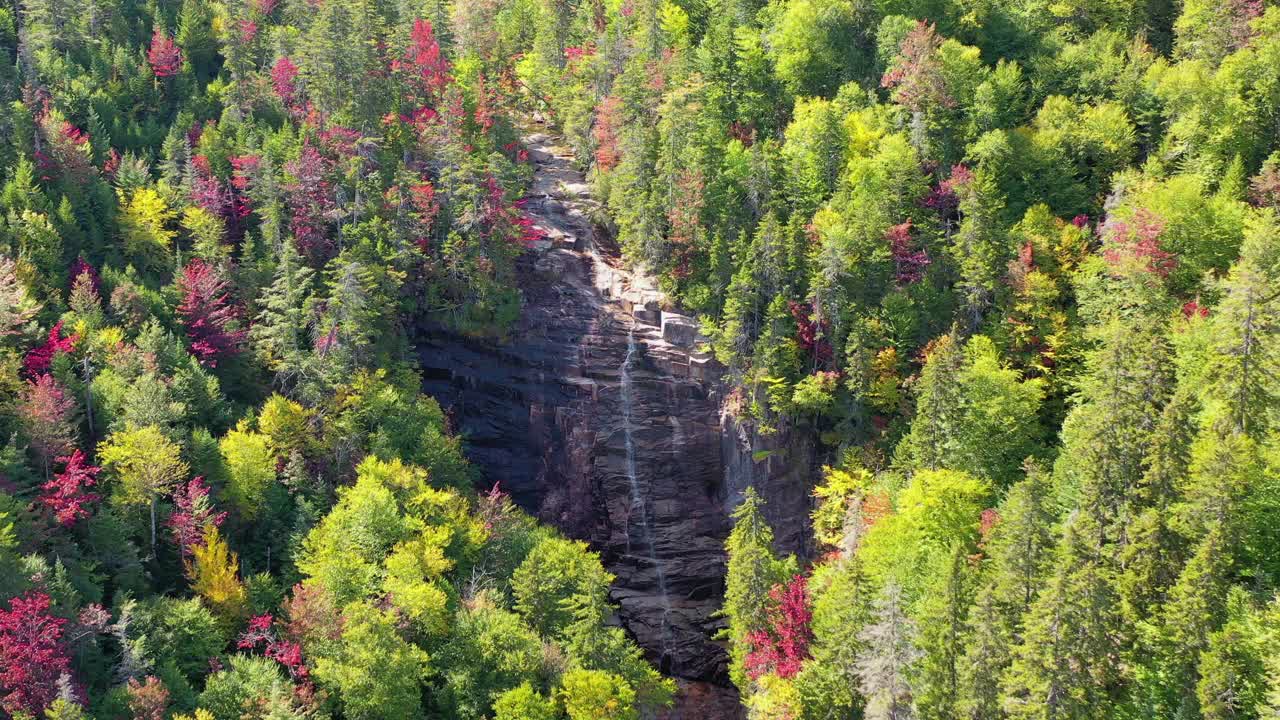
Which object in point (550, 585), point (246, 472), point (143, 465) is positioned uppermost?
point (143, 465)

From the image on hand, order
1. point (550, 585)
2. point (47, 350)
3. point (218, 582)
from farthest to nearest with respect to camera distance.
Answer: point (47, 350) < point (550, 585) < point (218, 582)

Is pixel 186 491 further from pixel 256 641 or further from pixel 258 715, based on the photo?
pixel 258 715

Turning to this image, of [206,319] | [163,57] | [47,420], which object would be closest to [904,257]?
[206,319]

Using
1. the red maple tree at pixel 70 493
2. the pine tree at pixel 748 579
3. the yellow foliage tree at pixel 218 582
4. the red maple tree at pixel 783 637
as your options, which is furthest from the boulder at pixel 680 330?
the red maple tree at pixel 70 493

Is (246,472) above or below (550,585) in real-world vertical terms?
above

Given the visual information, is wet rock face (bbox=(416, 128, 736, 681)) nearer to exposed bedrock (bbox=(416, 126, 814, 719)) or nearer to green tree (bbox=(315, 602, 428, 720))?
exposed bedrock (bbox=(416, 126, 814, 719))

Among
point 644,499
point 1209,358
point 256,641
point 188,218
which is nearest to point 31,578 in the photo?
point 256,641

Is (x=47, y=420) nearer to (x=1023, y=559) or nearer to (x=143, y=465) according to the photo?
(x=143, y=465)
